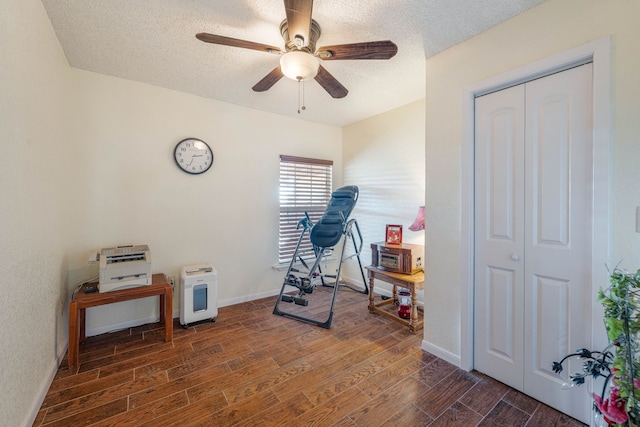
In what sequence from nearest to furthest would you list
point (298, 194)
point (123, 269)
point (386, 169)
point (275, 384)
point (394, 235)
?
point (275, 384)
point (123, 269)
point (394, 235)
point (386, 169)
point (298, 194)

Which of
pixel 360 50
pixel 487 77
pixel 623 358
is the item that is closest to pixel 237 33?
pixel 360 50

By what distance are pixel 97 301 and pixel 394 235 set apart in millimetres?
2995

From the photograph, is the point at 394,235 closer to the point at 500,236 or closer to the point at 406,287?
the point at 406,287

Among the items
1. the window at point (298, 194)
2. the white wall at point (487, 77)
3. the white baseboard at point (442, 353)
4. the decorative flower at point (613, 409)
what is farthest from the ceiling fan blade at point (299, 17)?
the white baseboard at point (442, 353)

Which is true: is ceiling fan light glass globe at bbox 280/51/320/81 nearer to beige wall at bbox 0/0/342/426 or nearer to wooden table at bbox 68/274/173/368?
beige wall at bbox 0/0/342/426

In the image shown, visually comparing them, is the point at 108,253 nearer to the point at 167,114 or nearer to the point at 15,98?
the point at 15,98

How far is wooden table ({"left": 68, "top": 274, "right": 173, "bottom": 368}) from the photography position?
210 centimetres

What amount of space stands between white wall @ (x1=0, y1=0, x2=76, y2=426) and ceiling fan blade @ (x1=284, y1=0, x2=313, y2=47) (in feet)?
4.56

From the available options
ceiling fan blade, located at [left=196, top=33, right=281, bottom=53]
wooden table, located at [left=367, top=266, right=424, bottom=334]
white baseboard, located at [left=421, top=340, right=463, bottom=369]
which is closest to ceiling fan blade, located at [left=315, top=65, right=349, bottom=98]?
ceiling fan blade, located at [left=196, top=33, right=281, bottom=53]

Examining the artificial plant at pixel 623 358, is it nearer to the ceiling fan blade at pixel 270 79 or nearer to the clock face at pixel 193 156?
the ceiling fan blade at pixel 270 79

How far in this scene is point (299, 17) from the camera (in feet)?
4.91

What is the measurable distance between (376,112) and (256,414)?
3.56 metres

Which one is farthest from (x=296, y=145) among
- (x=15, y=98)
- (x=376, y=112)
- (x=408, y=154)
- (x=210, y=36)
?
(x=15, y=98)

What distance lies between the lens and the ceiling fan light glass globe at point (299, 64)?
172cm
